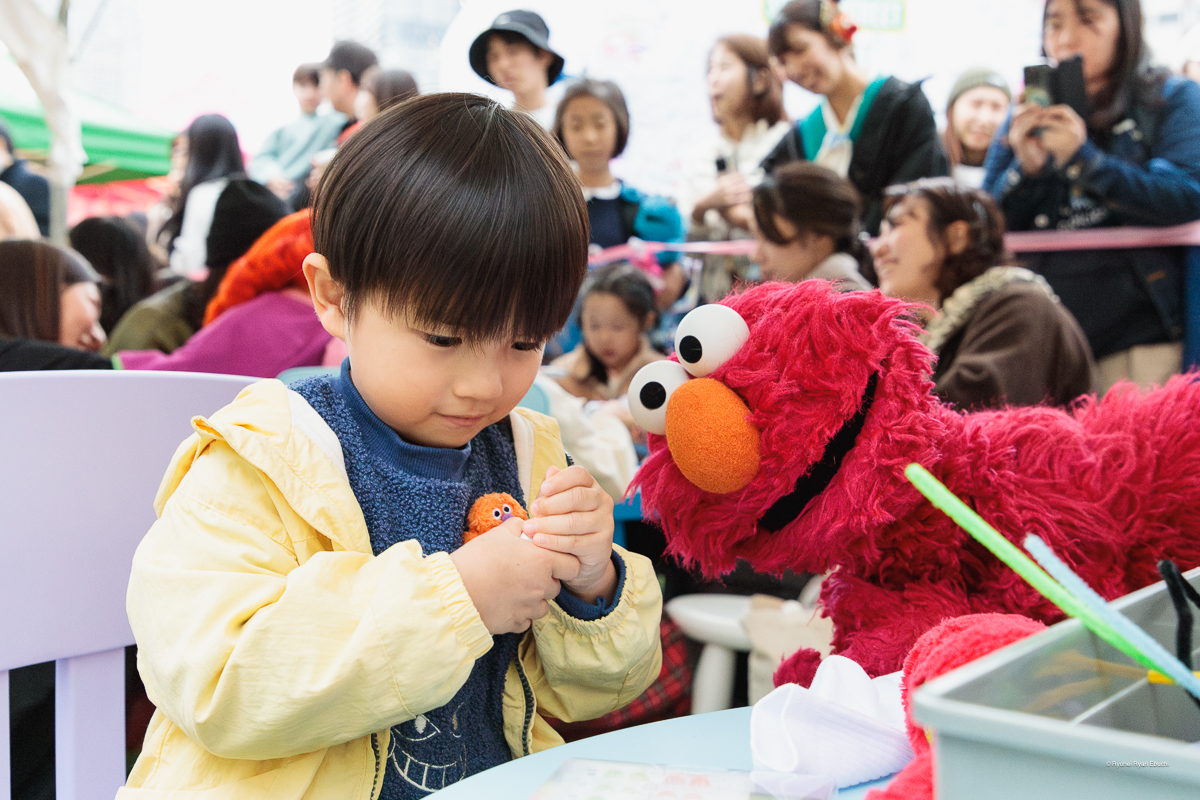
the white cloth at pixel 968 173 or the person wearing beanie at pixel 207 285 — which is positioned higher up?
the white cloth at pixel 968 173

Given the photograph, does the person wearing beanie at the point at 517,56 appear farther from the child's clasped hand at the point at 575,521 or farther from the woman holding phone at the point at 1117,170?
the child's clasped hand at the point at 575,521

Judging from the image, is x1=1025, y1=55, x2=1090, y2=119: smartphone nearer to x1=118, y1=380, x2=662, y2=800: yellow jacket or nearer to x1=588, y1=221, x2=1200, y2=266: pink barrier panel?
x1=588, y1=221, x2=1200, y2=266: pink barrier panel

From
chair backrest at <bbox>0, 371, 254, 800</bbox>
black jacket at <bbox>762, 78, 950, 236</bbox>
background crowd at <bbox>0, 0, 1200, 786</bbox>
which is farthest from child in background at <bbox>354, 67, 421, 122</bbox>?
chair backrest at <bbox>0, 371, 254, 800</bbox>

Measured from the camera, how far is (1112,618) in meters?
0.27

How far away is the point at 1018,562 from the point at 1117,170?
75.6 inches

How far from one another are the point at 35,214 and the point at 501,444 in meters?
2.41

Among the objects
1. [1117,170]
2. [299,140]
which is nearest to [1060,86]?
[1117,170]

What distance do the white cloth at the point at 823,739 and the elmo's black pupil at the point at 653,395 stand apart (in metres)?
0.20

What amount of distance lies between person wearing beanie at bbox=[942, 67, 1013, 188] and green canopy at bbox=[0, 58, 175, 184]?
109 inches

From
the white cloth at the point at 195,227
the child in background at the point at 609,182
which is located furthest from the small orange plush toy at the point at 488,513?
the white cloth at the point at 195,227

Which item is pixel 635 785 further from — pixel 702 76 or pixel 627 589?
pixel 702 76

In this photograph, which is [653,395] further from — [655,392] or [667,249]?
[667,249]

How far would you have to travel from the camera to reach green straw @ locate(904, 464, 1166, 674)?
0.90 ft

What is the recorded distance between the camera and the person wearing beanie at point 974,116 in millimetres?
2439
